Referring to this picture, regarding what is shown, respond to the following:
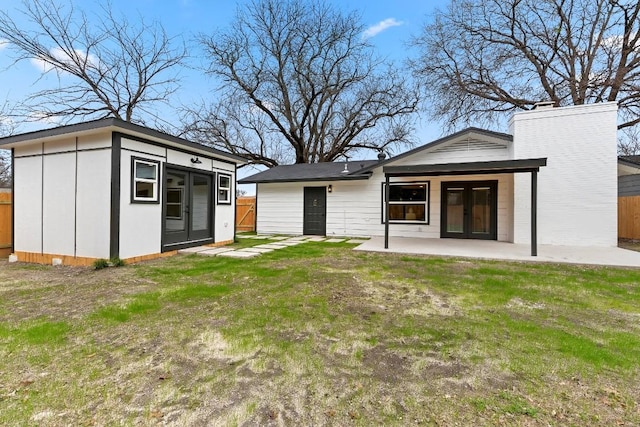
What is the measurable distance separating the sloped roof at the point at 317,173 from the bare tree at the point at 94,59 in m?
7.04

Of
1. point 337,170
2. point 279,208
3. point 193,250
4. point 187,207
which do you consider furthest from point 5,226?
point 337,170

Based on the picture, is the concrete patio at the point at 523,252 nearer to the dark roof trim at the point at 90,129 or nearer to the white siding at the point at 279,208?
the white siding at the point at 279,208

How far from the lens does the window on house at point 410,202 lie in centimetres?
1048

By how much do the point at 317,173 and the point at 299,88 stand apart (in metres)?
10.2

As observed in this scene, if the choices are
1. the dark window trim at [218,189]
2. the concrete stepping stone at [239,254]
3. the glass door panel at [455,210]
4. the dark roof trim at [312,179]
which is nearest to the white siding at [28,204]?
the dark window trim at [218,189]

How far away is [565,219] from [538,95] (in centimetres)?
909

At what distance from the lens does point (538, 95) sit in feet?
47.9

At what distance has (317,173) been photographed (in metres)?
12.0

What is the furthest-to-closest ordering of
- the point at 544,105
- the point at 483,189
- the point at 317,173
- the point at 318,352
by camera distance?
the point at 317,173 → the point at 483,189 → the point at 544,105 → the point at 318,352

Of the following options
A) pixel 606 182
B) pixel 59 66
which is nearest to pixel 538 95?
pixel 606 182

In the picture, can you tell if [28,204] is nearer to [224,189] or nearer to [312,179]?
[224,189]

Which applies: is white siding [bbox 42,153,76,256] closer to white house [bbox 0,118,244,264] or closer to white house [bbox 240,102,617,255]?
white house [bbox 0,118,244,264]

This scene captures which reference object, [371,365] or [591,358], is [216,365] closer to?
[371,365]

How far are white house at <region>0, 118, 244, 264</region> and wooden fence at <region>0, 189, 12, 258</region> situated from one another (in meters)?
0.63
